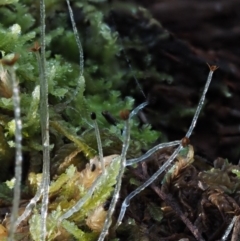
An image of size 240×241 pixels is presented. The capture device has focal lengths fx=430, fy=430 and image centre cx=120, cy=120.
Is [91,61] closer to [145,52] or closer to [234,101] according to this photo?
[145,52]

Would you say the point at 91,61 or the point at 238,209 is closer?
the point at 238,209

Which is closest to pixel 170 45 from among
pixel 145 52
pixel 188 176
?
pixel 145 52

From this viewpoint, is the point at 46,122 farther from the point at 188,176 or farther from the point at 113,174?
the point at 188,176

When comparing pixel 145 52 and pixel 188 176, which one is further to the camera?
pixel 145 52

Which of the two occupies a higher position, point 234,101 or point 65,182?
point 65,182

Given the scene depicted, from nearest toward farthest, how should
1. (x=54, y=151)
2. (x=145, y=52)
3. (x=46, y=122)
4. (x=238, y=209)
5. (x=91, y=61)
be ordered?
(x=46, y=122), (x=238, y=209), (x=54, y=151), (x=91, y=61), (x=145, y=52)

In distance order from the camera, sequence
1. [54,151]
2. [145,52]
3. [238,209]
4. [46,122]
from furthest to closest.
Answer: [145,52] → [54,151] → [238,209] → [46,122]

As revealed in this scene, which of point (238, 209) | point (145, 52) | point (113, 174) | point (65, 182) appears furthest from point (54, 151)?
point (145, 52)

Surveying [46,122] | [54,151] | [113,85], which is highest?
[46,122]

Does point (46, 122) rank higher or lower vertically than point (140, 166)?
higher

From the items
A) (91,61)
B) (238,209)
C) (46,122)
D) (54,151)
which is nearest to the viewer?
(46,122)
